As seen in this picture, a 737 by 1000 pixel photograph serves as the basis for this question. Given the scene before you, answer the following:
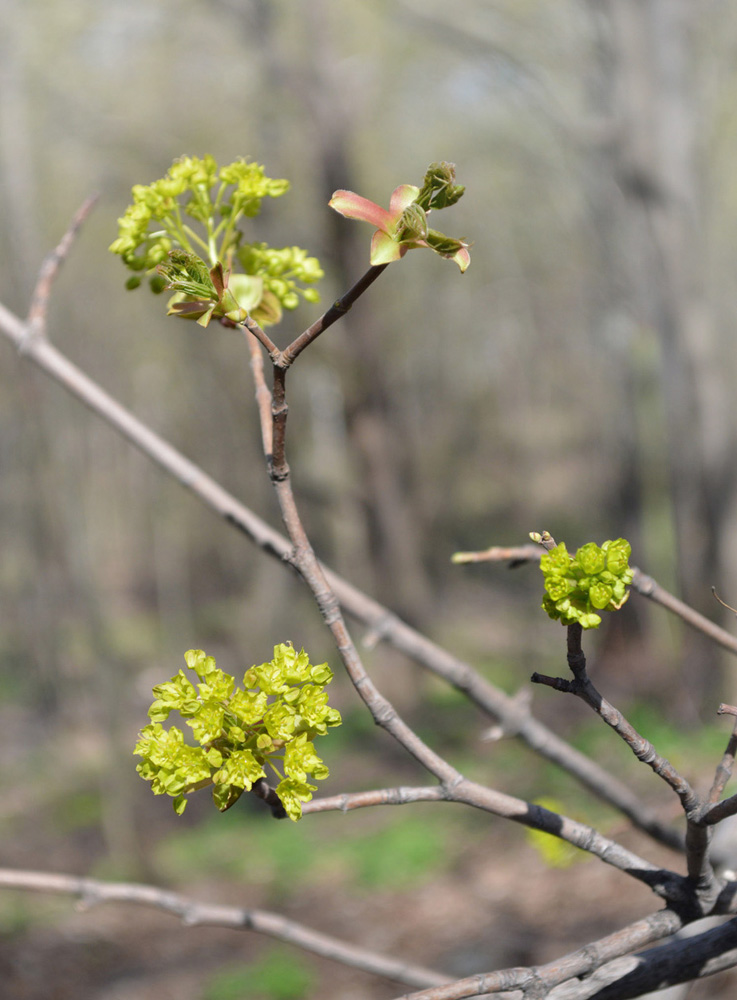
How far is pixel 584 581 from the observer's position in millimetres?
623

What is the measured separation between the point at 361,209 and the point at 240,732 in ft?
Answer: 1.46

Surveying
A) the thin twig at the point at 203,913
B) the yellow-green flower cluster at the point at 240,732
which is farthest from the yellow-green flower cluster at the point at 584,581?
the thin twig at the point at 203,913

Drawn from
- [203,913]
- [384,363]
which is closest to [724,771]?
[203,913]

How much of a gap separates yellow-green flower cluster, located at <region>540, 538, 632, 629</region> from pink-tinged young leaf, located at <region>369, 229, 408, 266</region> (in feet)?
0.85

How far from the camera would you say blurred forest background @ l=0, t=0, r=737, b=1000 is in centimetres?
608

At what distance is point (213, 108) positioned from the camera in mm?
9414

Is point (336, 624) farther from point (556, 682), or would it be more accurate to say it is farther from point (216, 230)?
point (216, 230)

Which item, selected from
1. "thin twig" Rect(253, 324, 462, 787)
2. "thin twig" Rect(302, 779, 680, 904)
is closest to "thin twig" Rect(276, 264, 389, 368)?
"thin twig" Rect(253, 324, 462, 787)

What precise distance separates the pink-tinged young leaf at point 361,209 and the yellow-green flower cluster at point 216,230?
28 cm

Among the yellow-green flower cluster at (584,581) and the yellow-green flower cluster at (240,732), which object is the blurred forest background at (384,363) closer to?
the yellow-green flower cluster at (240,732)

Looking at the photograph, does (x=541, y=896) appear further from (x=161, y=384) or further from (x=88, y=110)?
(x=161, y=384)

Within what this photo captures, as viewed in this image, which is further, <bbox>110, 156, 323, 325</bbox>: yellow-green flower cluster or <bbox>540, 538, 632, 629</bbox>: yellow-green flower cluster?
<bbox>110, 156, 323, 325</bbox>: yellow-green flower cluster

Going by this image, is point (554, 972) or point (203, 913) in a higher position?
point (203, 913)

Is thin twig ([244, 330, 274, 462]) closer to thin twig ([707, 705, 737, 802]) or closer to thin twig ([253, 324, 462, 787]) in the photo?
thin twig ([253, 324, 462, 787])
